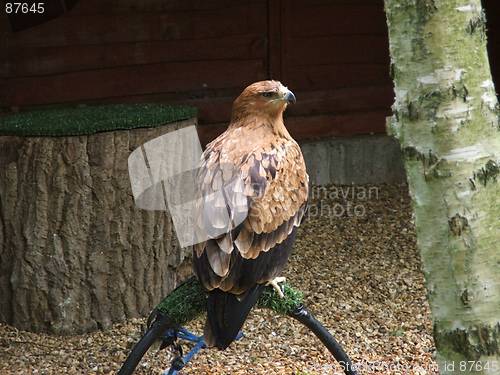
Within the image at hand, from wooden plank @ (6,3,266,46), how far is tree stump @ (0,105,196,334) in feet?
4.81

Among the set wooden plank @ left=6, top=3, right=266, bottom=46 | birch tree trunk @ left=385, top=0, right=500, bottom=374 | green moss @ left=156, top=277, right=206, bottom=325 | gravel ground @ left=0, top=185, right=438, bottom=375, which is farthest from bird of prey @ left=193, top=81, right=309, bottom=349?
wooden plank @ left=6, top=3, right=266, bottom=46

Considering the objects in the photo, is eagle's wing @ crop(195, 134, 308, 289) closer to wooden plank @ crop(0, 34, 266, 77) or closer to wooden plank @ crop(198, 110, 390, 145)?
wooden plank @ crop(0, 34, 266, 77)

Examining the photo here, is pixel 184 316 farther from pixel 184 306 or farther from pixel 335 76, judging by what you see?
pixel 335 76

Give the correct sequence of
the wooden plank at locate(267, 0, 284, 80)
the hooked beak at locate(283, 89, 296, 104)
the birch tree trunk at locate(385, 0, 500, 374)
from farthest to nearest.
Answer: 1. the wooden plank at locate(267, 0, 284, 80)
2. the hooked beak at locate(283, 89, 296, 104)
3. the birch tree trunk at locate(385, 0, 500, 374)

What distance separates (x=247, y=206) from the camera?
9.74 ft

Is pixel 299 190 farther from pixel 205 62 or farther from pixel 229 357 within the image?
pixel 205 62

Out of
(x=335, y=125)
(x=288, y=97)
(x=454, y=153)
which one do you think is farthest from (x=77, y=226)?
(x=335, y=125)

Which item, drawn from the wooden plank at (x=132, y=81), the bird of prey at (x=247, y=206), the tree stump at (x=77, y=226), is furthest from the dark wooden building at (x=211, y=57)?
the bird of prey at (x=247, y=206)

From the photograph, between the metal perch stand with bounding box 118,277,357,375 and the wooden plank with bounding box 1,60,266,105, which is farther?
the wooden plank with bounding box 1,60,266,105

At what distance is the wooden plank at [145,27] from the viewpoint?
5969 millimetres

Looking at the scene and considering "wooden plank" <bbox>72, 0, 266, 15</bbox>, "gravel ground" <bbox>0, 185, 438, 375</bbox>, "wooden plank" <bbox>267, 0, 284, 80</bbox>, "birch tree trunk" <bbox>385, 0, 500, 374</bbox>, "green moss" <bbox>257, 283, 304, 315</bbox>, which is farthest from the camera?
"wooden plank" <bbox>267, 0, 284, 80</bbox>

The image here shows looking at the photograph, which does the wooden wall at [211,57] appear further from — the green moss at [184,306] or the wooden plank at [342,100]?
the green moss at [184,306]

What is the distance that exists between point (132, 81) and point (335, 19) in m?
1.67

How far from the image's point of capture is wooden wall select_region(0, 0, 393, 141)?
19.7 ft
